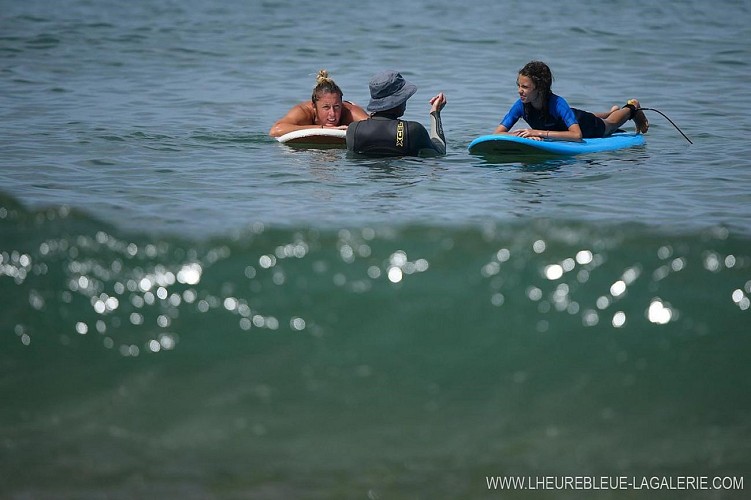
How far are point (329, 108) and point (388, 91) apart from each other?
119 centimetres

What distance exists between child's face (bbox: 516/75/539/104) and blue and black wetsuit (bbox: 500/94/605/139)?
0.20 m

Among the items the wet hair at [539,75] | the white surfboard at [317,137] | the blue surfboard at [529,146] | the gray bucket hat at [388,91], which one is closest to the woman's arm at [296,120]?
the white surfboard at [317,137]

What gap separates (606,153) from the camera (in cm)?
980

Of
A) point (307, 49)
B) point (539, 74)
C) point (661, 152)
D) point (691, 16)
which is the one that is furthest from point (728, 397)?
point (691, 16)

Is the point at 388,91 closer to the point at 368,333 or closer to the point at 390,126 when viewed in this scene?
the point at 390,126

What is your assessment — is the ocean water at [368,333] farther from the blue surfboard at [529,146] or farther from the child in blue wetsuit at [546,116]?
the child in blue wetsuit at [546,116]

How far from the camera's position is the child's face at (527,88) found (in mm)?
9172

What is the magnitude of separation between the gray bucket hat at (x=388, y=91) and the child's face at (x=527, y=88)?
1117mm

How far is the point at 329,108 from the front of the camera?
9852 mm

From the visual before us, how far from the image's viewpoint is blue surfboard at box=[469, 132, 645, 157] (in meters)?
9.10

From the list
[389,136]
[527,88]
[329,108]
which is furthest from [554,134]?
[329,108]

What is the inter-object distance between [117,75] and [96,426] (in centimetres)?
1133

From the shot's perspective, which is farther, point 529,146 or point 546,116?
point 546,116

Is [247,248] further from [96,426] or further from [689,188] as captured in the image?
[689,188]
